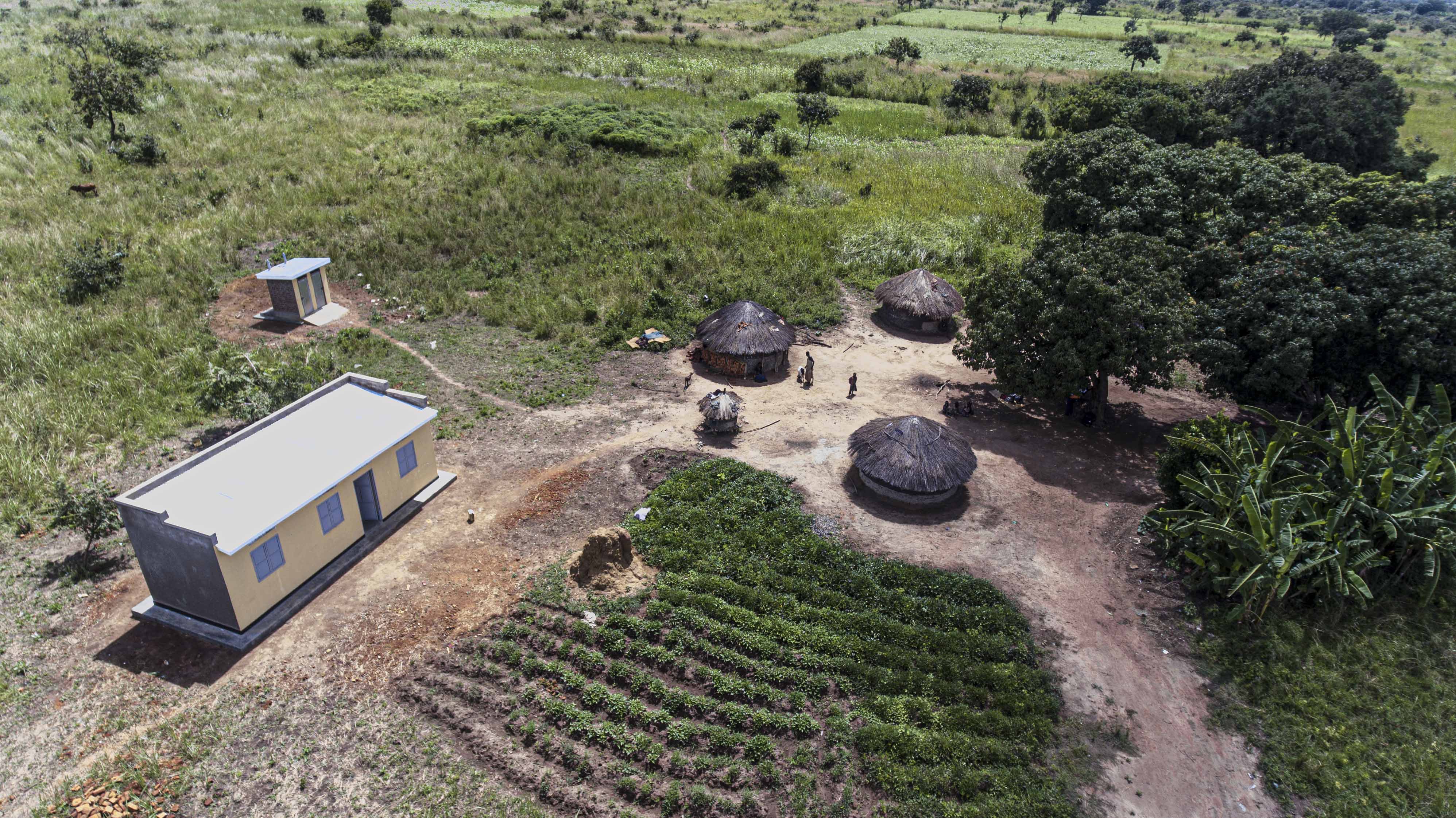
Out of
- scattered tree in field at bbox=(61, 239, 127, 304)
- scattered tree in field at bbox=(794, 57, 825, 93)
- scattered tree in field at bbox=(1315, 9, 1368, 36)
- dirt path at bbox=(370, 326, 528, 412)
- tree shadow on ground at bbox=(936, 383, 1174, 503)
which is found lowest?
tree shadow on ground at bbox=(936, 383, 1174, 503)

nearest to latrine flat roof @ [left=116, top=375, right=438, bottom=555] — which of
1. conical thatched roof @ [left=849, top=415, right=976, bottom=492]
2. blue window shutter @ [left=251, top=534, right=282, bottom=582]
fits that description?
blue window shutter @ [left=251, top=534, right=282, bottom=582]

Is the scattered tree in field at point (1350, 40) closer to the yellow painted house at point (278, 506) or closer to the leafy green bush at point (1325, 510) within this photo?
the leafy green bush at point (1325, 510)

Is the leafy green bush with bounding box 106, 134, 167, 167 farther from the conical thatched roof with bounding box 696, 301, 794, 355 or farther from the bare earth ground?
the conical thatched roof with bounding box 696, 301, 794, 355

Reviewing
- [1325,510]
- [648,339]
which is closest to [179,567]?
[648,339]

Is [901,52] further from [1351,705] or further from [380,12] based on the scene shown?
[1351,705]

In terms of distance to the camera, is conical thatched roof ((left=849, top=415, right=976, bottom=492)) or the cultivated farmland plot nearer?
conical thatched roof ((left=849, top=415, right=976, bottom=492))

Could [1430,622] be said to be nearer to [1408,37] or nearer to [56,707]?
[56,707]

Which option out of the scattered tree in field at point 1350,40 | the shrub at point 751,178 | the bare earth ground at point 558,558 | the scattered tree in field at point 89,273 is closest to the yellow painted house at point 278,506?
the bare earth ground at point 558,558
